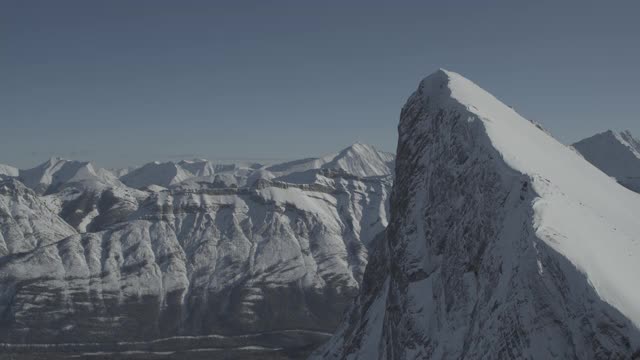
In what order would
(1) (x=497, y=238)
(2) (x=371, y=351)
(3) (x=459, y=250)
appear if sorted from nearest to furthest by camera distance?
(1) (x=497, y=238), (3) (x=459, y=250), (2) (x=371, y=351)

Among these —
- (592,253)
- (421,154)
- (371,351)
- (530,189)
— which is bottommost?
(371,351)

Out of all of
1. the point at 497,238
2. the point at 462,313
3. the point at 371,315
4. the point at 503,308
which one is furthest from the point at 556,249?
the point at 371,315

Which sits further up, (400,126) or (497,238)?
(400,126)

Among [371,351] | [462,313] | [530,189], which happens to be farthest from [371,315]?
[530,189]

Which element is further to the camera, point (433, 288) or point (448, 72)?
point (448, 72)

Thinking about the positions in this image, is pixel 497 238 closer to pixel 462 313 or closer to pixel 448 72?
pixel 462 313

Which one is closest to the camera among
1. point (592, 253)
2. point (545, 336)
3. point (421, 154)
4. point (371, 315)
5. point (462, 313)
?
point (545, 336)
